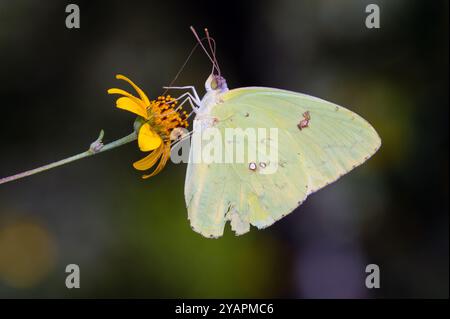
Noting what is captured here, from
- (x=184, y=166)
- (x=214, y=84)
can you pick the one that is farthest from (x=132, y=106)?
(x=184, y=166)

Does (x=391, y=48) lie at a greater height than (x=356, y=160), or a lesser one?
greater

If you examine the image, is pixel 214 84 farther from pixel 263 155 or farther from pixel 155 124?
pixel 263 155

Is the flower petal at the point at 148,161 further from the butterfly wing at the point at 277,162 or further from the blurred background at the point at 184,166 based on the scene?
the blurred background at the point at 184,166

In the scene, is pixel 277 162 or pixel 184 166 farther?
pixel 184 166

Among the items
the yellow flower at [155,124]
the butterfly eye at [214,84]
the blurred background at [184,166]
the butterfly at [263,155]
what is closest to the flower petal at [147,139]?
the yellow flower at [155,124]

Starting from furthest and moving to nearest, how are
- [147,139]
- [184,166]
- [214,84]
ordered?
[184,166]
[214,84]
[147,139]

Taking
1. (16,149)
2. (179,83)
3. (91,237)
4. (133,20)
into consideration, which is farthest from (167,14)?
(91,237)

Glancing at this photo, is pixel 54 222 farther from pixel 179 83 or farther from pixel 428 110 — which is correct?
pixel 428 110
